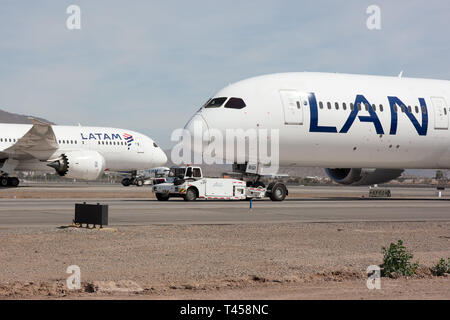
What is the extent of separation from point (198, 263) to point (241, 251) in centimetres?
181

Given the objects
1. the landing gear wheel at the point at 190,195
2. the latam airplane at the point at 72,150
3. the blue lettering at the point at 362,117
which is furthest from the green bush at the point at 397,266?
the latam airplane at the point at 72,150

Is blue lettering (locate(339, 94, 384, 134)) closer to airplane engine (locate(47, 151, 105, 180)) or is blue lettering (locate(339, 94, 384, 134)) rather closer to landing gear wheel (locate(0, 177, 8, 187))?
airplane engine (locate(47, 151, 105, 180))

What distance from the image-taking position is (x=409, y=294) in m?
8.16

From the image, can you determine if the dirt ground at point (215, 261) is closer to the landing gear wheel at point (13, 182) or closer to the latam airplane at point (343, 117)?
the latam airplane at point (343, 117)

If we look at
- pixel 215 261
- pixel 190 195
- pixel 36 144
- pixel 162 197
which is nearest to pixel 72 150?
pixel 36 144

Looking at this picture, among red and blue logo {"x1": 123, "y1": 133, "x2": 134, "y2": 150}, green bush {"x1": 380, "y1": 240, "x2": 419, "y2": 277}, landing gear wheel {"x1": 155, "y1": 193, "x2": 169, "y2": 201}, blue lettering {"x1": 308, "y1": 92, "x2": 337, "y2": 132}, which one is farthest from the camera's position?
red and blue logo {"x1": 123, "y1": 133, "x2": 134, "y2": 150}

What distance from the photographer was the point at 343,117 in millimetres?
28375

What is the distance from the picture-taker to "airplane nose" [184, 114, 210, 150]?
86.6ft

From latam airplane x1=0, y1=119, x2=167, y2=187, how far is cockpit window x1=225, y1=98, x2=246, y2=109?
61.8 ft

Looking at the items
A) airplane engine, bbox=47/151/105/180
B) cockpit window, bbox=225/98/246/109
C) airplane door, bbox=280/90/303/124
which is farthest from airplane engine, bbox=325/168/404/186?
airplane engine, bbox=47/151/105/180

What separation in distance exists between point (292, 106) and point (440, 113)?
8.61m

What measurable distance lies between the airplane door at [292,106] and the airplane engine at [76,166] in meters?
21.7

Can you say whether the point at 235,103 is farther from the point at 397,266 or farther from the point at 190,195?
the point at 397,266
